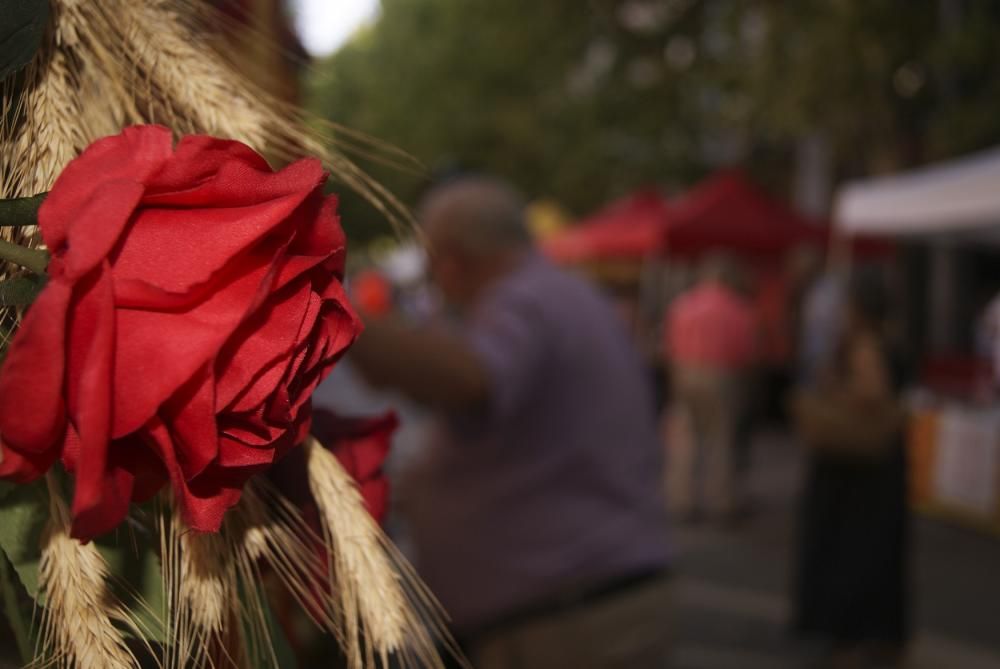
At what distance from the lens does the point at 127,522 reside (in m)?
0.56

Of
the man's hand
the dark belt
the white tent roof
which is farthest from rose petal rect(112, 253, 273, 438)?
the white tent roof

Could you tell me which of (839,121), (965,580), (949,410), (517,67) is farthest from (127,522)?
(517,67)

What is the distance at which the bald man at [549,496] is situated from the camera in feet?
7.18

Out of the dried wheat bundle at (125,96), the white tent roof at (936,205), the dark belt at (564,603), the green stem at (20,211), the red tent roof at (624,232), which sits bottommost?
the dark belt at (564,603)

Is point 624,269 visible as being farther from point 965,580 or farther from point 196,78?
point 196,78

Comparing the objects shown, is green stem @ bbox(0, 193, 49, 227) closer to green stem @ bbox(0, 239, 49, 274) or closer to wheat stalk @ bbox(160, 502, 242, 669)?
green stem @ bbox(0, 239, 49, 274)

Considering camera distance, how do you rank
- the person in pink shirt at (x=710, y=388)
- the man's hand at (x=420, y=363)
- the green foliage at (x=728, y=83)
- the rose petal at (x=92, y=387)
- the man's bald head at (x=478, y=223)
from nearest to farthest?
the rose petal at (x=92, y=387), the man's hand at (x=420, y=363), the man's bald head at (x=478, y=223), the person in pink shirt at (x=710, y=388), the green foliage at (x=728, y=83)

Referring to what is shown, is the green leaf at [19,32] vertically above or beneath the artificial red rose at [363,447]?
above

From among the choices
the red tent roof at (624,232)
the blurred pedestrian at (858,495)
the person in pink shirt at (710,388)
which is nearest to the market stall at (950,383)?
the person in pink shirt at (710,388)

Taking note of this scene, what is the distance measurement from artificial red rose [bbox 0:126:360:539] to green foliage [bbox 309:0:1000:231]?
19.1 feet

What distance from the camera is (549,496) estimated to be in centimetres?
226

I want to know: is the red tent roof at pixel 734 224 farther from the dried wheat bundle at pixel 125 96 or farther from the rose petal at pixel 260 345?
the rose petal at pixel 260 345

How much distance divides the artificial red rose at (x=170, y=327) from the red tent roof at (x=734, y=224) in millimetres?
9521

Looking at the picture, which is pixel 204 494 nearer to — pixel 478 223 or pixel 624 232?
pixel 478 223
